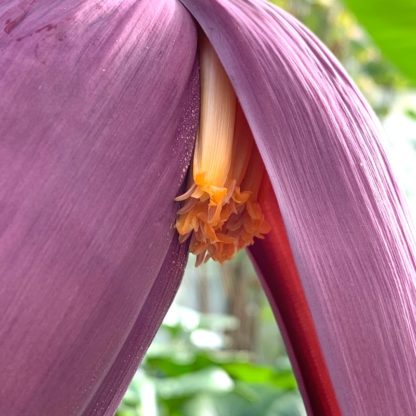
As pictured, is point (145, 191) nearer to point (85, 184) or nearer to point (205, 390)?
point (85, 184)

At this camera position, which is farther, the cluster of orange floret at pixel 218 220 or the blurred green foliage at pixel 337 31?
the blurred green foliage at pixel 337 31

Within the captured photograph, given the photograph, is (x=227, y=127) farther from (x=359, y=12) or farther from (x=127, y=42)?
(x=359, y=12)

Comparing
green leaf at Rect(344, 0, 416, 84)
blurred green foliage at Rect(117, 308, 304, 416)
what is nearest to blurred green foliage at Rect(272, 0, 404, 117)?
blurred green foliage at Rect(117, 308, 304, 416)

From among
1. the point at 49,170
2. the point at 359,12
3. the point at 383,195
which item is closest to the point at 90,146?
the point at 49,170

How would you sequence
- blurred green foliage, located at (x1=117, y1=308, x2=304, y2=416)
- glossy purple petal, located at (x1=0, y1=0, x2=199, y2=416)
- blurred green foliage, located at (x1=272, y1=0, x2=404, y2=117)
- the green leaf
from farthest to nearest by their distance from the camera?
blurred green foliage, located at (x1=272, y1=0, x2=404, y2=117) < blurred green foliage, located at (x1=117, y1=308, x2=304, y2=416) < the green leaf < glossy purple petal, located at (x1=0, y1=0, x2=199, y2=416)

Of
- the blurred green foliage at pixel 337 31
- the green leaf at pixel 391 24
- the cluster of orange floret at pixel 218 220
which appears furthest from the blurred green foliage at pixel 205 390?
the blurred green foliage at pixel 337 31

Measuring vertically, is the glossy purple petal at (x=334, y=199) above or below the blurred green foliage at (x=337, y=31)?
below

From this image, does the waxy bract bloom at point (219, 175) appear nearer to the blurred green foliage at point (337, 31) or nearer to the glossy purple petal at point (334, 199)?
the glossy purple petal at point (334, 199)

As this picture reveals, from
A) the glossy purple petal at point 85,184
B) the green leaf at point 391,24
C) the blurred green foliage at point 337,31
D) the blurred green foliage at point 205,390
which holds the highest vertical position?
the blurred green foliage at point 337,31

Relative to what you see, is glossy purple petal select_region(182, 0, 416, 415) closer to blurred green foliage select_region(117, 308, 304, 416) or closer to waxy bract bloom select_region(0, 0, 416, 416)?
waxy bract bloom select_region(0, 0, 416, 416)
